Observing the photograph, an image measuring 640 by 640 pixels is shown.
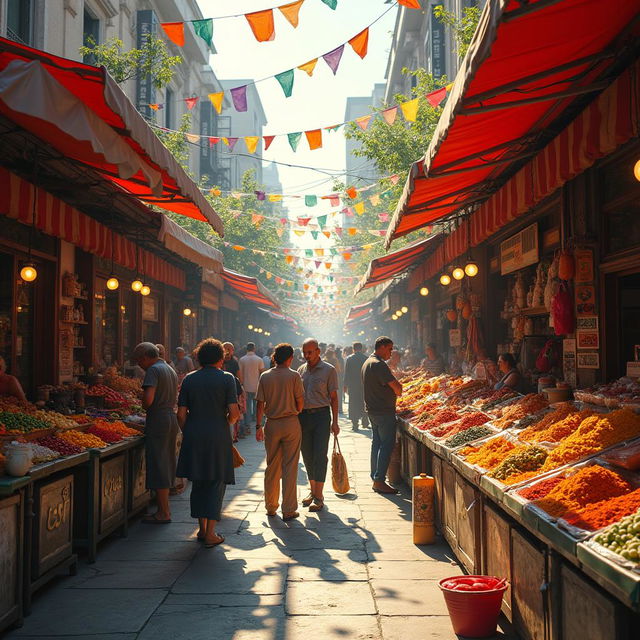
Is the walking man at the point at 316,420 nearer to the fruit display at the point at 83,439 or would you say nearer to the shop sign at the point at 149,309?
the fruit display at the point at 83,439

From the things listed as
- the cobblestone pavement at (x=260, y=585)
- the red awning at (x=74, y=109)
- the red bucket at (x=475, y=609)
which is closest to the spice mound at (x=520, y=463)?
the red bucket at (x=475, y=609)

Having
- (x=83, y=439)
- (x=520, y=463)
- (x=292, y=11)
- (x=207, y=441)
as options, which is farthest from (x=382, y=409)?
(x=292, y=11)

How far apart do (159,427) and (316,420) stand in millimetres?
1888

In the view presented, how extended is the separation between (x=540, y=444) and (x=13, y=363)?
23.2 feet

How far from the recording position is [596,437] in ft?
16.0

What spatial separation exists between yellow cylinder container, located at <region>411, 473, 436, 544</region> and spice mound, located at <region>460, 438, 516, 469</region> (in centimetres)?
73

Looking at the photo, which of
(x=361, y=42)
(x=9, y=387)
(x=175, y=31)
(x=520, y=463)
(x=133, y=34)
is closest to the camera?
(x=520, y=463)

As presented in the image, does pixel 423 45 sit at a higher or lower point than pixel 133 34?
higher

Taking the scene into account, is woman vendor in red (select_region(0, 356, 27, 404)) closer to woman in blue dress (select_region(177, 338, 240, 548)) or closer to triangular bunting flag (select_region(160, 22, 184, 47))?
woman in blue dress (select_region(177, 338, 240, 548))

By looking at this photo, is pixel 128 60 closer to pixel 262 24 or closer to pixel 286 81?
pixel 286 81

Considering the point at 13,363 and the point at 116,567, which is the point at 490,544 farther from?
the point at 13,363

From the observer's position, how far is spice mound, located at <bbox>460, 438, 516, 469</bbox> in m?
5.57

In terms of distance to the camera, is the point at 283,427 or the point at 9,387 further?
the point at 9,387

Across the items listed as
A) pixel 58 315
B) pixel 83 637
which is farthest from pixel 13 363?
pixel 83 637
